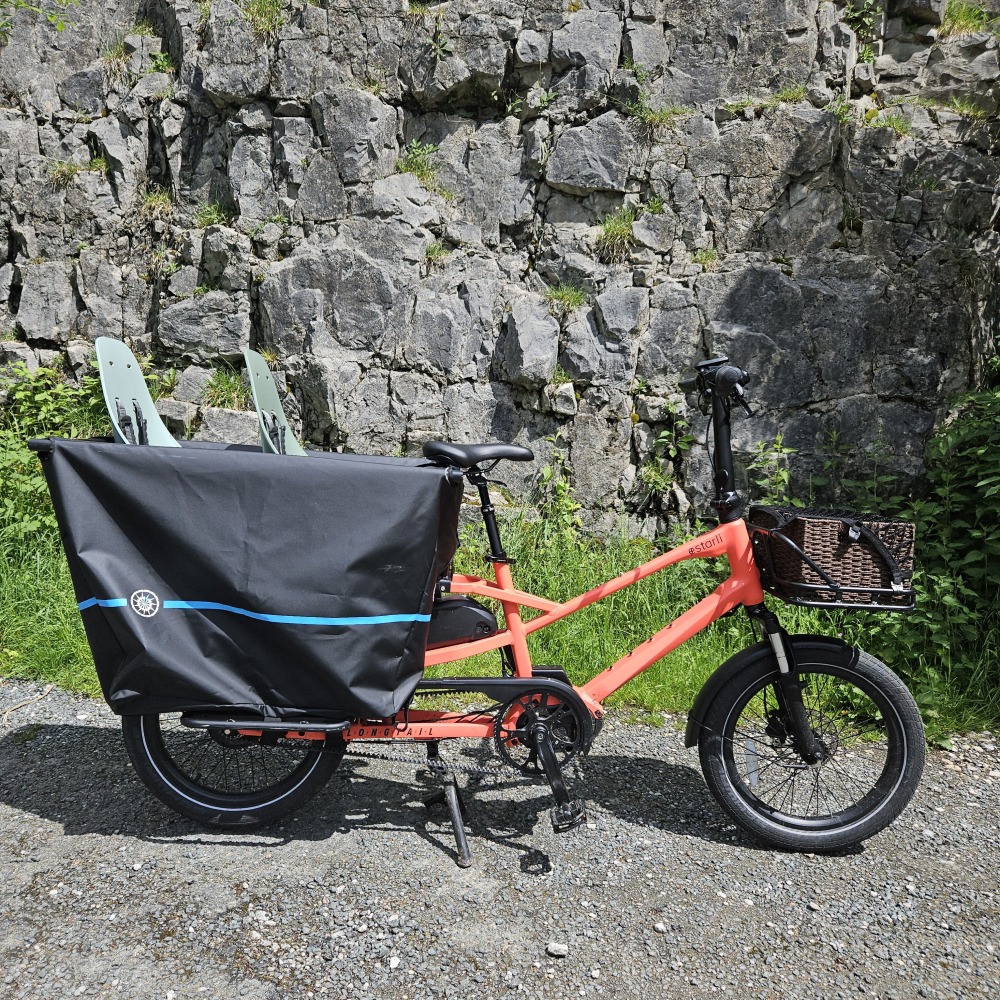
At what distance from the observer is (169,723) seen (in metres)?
3.62

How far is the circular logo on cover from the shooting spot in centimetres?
255

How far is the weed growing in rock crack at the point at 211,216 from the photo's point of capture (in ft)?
19.1

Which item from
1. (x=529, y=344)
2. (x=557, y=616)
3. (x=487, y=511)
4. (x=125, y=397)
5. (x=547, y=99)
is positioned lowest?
(x=557, y=616)

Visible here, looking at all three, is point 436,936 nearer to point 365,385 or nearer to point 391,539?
point 391,539

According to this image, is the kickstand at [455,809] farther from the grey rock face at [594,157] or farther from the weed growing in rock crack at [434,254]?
the grey rock face at [594,157]

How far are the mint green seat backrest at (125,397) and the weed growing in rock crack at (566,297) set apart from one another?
315 centimetres

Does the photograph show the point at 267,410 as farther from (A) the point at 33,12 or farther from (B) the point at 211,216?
(A) the point at 33,12

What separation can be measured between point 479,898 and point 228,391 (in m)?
4.13

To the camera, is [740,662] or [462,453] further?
[740,662]

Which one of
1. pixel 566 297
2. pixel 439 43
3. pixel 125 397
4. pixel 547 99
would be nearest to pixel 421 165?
pixel 439 43

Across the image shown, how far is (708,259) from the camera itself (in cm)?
538

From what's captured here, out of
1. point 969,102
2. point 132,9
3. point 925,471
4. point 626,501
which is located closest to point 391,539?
point 626,501

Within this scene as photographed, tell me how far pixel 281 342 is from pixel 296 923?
403 cm

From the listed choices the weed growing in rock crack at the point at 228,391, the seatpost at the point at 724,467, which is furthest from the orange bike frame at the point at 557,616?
the weed growing in rock crack at the point at 228,391
